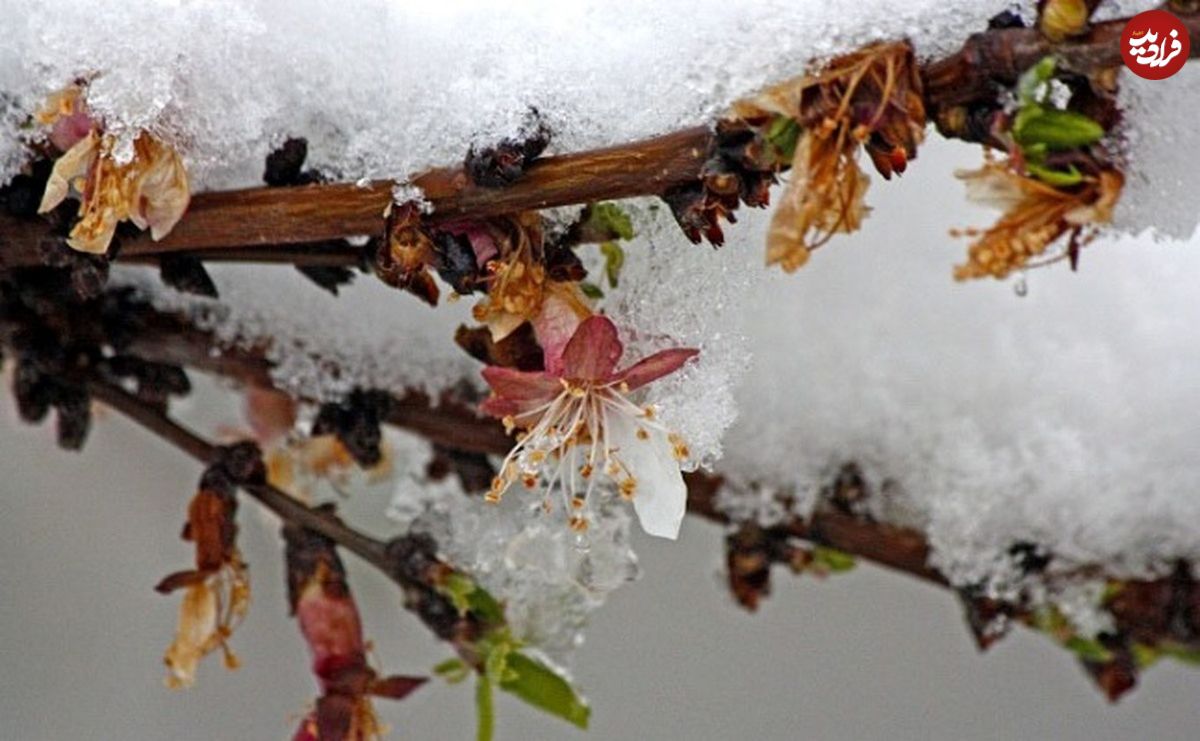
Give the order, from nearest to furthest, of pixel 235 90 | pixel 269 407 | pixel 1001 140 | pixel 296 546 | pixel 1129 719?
pixel 1001 140 → pixel 235 90 → pixel 296 546 → pixel 269 407 → pixel 1129 719

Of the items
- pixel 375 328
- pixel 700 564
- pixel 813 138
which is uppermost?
pixel 700 564

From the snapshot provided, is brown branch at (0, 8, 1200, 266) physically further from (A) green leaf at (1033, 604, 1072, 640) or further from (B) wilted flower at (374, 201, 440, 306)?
(A) green leaf at (1033, 604, 1072, 640)

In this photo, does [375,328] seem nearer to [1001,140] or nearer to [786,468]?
[786,468]

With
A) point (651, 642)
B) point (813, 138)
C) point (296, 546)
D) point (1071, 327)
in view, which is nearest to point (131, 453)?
point (651, 642)

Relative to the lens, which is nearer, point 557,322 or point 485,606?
point 557,322

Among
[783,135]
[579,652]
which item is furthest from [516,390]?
[579,652]

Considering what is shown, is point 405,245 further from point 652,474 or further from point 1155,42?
point 1155,42

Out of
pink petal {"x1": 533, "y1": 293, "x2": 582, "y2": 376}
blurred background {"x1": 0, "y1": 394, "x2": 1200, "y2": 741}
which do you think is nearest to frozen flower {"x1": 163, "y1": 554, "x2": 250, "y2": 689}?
pink petal {"x1": 533, "y1": 293, "x2": 582, "y2": 376}
